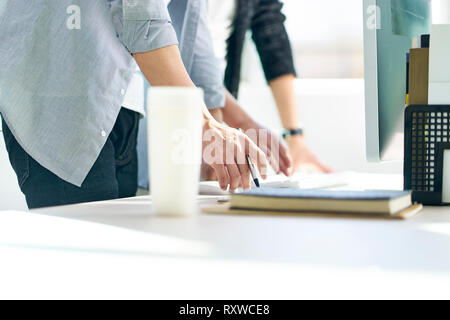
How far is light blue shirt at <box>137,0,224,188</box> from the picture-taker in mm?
1592

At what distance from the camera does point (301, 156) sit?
83.2 inches

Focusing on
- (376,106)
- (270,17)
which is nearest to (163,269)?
(376,106)

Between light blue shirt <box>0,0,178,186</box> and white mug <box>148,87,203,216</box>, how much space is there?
585mm

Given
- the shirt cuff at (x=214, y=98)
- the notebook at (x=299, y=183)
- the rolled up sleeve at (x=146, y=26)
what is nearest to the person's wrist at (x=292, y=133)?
the shirt cuff at (x=214, y=98)

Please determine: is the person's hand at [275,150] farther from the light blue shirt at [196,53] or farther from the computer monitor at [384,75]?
the computer monitor at [384,75]

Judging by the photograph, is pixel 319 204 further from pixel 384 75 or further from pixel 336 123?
pixel 336 123

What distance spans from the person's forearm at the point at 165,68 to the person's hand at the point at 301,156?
3.27ft

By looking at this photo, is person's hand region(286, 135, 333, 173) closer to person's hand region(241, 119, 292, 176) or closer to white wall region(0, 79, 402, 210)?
person's hand region(241, 119, 292, 176)

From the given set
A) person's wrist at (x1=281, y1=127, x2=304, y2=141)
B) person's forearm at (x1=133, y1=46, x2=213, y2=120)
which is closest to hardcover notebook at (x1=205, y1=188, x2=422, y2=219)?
person's forearm at (x1=133, y1=46, x2=213, y2=120)

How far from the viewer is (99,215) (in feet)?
2.64

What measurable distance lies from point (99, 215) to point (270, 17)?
1824mm

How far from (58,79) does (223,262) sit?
0.91 metres

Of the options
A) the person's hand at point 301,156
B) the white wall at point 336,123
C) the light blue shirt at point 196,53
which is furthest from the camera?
the white wall at point 336,123

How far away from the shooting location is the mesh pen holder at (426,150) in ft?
3.24
